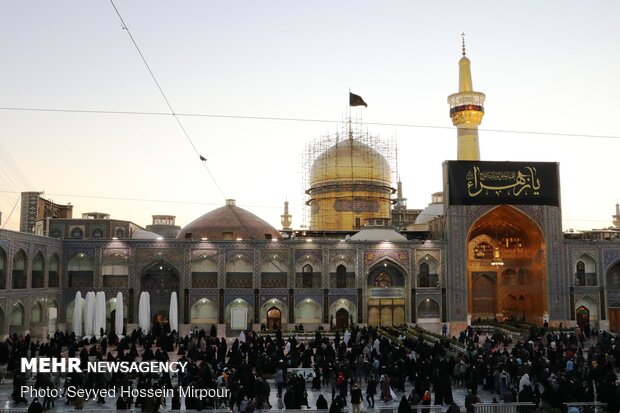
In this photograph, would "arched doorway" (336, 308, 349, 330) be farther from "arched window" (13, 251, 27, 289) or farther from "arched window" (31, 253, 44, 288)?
"arched window" (13, 251, 27, 289)

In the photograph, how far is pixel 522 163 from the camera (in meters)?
37.1

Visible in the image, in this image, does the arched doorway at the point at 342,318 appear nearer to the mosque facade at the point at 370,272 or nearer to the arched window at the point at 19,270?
the mosque facade at the point at 370,272

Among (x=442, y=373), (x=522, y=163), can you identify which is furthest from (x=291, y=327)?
(x=442, y=373)

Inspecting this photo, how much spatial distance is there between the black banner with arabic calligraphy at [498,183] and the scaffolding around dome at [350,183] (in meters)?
9.59

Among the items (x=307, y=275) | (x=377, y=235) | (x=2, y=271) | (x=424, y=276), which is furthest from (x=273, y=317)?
(x=2, y=271)

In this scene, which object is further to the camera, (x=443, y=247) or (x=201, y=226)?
(x=201, y=226)

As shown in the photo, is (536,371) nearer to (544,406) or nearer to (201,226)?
(544,406)

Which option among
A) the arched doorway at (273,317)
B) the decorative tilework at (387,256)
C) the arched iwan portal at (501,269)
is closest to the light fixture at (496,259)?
the arched iwan portal at (501,269)

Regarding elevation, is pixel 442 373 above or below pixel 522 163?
below

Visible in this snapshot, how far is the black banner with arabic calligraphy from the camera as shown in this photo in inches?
1443

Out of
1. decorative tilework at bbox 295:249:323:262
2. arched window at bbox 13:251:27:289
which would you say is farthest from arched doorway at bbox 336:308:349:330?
arched window at bbox 13:251:27:289

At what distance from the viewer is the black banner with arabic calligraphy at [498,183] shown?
36.7 m

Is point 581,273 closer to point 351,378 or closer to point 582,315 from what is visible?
point 582,315

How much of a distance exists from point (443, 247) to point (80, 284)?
66.8ft
